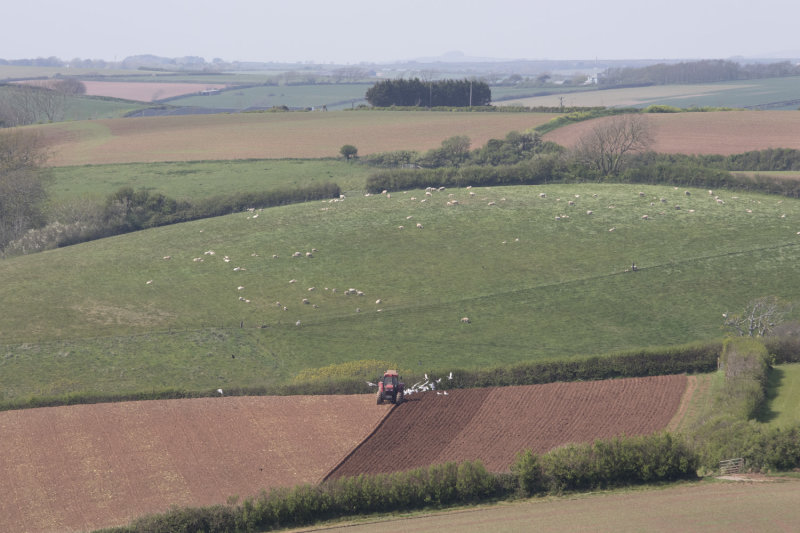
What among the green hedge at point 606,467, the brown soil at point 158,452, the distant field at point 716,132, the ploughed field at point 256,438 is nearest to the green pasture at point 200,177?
the distant field at point 716,132

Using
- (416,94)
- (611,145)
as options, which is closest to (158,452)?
(611,145)

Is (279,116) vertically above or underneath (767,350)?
above

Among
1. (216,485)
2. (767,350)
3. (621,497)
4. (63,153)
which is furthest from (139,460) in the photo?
(63,153)

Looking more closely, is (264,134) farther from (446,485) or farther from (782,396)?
(446,485)

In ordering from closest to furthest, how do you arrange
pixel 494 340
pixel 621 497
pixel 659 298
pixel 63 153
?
pixel 621 497
pixel 494 340
pixel 659 298
pixel 63 153

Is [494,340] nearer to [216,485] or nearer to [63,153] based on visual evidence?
[216,485]

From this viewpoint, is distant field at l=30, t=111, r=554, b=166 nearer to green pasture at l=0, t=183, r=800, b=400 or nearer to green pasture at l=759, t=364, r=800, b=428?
green pasture at l=0, t=183, r=800, b=400
